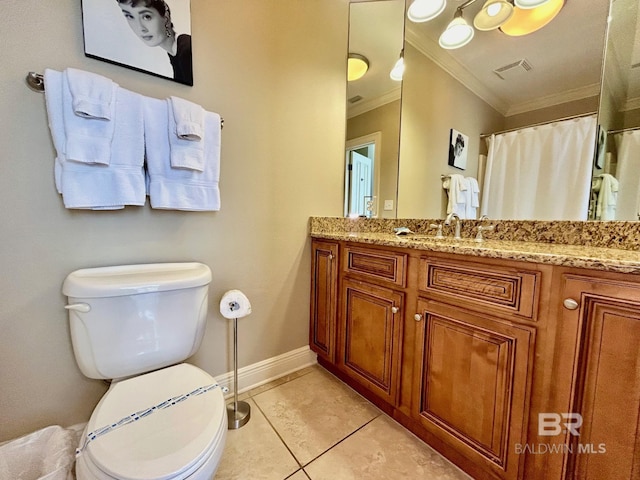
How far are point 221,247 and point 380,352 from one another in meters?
0.99

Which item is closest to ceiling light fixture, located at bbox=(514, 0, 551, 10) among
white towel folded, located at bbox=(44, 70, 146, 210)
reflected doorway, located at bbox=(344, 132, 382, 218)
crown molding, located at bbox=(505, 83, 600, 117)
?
crown molding, located at bbox=(505, 83, 600, 117)

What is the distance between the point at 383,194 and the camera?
187 centimetres

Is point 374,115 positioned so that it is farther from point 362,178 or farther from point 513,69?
point 513,69

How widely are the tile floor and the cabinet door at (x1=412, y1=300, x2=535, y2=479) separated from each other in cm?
17

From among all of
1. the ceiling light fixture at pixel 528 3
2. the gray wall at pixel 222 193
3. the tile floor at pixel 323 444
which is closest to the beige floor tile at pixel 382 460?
the tile floor at pixel 323 444

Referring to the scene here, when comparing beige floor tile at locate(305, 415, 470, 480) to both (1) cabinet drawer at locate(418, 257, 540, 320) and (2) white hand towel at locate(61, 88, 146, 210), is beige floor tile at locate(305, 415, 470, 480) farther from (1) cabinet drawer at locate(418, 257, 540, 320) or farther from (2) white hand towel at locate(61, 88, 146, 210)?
(2) white hand towel at locate(61, 88, 146, 210)

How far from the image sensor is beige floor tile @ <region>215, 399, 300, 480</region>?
1021 mm

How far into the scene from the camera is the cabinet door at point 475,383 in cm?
81

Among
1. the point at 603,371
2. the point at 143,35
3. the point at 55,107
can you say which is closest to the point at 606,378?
the point at 603,371

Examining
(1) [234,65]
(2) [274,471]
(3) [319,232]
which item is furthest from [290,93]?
(2) [274,471]

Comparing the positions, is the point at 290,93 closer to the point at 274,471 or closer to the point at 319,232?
the point at 319,232

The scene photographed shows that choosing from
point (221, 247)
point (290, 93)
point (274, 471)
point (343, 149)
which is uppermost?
point (290, 93)

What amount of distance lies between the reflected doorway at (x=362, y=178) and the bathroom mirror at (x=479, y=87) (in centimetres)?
7

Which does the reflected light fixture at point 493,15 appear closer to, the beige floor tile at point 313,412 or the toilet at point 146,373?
the toilet at point 146,373
